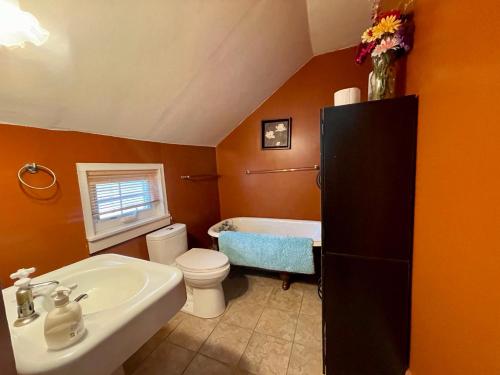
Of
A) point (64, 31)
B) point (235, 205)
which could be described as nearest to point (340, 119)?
point (64, 31)

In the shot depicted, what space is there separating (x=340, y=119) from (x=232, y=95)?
140 cm

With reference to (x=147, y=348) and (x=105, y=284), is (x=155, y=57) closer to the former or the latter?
(x=105, y=284)

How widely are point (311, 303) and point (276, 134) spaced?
1.97 m

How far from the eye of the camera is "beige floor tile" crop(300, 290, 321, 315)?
1.76m

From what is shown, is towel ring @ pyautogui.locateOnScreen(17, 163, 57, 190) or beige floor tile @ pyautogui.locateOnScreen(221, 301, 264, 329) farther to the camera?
beige floor tile @ pyautogui.locateOnScreen(221, 301, 264, 329)

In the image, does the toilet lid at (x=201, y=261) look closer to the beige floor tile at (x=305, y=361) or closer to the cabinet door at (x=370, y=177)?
the beige floor tile at (x=305, y=361)

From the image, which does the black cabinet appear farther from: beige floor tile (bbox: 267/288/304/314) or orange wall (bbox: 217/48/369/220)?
orange wall (bbox: 217/48/369/220)

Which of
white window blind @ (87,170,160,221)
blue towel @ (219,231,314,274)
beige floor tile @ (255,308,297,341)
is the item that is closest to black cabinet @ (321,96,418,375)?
beige floor tile @ (255,308,297,341)

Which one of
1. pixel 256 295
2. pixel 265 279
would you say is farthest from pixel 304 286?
pixel 256 295

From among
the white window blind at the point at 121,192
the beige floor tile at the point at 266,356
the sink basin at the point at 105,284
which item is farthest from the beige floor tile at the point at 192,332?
the white window blind at the point at 121,192

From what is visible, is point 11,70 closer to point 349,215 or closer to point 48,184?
point 48,184

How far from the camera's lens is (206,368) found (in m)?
1.29

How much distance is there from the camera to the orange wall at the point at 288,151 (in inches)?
92.4

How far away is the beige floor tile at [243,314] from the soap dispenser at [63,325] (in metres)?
1.33
